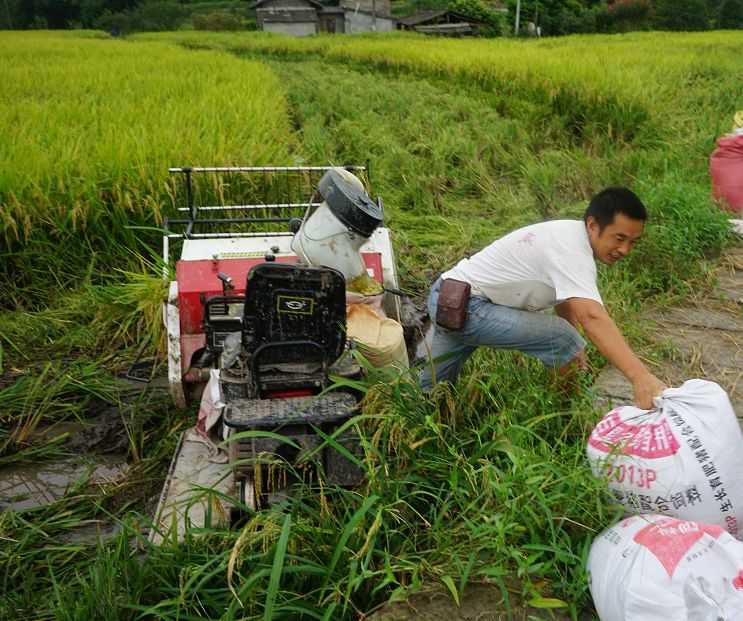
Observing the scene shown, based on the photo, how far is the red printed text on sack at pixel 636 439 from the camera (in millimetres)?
2426

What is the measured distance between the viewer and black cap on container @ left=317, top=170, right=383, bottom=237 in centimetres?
317

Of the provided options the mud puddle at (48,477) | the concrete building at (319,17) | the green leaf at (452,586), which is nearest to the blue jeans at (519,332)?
the green leaf at (452,586)

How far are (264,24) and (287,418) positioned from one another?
46.2 m

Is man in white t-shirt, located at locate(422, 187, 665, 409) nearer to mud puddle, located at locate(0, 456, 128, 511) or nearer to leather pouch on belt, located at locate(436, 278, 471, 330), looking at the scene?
leather pouch on belt, located at locate(436, 278, 471, 330)

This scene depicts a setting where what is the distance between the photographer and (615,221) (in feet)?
9.29

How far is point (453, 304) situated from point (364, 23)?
47.2 metres

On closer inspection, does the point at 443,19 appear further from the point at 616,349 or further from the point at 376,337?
the point at 616,349

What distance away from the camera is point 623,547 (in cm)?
219

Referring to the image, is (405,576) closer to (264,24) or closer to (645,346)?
(645,346)

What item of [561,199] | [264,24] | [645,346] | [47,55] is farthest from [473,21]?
[645,346]

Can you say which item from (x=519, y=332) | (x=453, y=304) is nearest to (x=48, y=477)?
(x=453, y=304)

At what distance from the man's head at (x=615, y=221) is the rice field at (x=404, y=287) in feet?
2.05

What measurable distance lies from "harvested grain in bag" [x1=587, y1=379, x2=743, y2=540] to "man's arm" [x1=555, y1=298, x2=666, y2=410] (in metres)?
0.08

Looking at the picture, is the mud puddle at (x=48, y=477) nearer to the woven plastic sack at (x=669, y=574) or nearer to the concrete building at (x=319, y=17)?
the woven plastic sack at (x=669, y=574)
